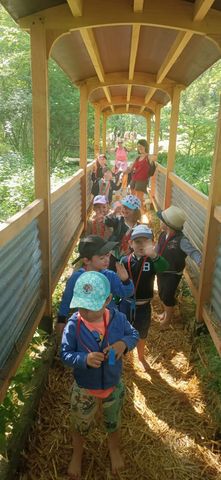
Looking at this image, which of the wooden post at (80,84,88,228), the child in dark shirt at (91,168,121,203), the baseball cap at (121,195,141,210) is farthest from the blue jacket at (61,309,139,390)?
the wooden post at (80,84,88,228)

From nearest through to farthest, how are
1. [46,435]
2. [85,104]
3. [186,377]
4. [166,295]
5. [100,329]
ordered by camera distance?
[100,329] < [46,435] < [186,377] < [166,295] < [85,104]

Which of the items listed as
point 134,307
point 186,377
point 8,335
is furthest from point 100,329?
point 186,377

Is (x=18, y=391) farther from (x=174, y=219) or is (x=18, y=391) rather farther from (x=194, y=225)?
(x=194, y=225)

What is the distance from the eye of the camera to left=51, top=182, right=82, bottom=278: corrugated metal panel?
15.2 feet

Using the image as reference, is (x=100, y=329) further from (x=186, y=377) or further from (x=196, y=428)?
(x=186, y=377)

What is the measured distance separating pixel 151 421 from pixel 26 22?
3.48m

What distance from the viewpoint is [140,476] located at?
2.62m

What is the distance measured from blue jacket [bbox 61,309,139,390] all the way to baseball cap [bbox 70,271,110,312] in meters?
0.23

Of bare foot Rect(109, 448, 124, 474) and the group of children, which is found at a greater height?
the group of children

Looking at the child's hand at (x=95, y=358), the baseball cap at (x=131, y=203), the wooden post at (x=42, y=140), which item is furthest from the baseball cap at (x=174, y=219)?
the child's hand at (x=95, y=358)

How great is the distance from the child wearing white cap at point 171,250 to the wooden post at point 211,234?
150mm

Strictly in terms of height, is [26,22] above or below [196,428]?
above

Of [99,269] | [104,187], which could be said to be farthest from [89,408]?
[104,187]

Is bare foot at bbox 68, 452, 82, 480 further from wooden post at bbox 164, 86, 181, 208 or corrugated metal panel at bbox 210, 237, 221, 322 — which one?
wooden post at bbox 164, 86, 181, 208
